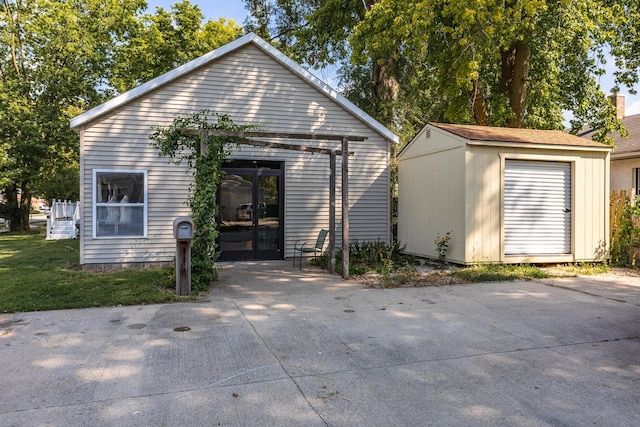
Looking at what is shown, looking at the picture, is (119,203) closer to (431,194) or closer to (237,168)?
(237,168)

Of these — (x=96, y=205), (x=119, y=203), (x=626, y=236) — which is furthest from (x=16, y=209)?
(x=626, y=236)

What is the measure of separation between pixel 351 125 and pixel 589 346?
312 inches

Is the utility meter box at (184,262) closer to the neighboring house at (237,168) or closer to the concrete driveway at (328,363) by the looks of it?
the concrete driveway at (328,363)

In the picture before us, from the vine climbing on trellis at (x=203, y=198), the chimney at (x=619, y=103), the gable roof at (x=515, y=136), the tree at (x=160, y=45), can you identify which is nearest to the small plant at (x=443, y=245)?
the gable roof at (x=515, y=136)

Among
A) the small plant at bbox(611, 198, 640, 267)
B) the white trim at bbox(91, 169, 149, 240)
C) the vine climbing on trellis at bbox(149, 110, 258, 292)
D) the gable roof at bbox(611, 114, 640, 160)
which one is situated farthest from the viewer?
the gable roof at bbox(611, 114, 640, 160)

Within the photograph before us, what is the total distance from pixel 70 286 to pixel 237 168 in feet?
14.5

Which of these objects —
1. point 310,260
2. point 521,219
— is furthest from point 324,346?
point 521,219

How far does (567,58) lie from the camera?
14.2m

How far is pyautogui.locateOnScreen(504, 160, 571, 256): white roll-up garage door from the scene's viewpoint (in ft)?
31.9

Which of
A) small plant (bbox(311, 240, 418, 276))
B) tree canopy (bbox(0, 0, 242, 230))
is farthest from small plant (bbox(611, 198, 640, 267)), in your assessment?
tree canopy (bbox(0, 0, 242, 230))

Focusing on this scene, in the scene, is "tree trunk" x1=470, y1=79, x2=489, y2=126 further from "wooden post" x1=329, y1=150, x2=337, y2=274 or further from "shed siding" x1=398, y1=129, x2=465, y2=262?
"wooden post" x1=329, y1=150, x2=337, y2=274

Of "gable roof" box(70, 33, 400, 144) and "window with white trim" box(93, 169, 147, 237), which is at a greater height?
"gable roof" box(70, 33, 400, 144)

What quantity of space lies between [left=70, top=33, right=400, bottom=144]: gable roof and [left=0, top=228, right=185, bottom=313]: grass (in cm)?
315

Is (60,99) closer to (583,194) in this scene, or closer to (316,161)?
(316,161)
